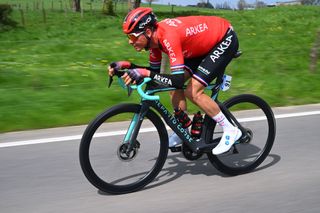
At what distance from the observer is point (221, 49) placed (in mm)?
4367

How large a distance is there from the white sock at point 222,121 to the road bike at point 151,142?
84mm

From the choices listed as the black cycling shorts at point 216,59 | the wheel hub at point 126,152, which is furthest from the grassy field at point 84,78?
the black cycling shorts at point 216,59

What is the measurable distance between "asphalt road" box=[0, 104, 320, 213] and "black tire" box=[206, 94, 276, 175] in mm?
106

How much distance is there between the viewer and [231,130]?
4.55 meters

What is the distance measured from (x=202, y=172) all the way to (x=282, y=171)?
0.84 meters

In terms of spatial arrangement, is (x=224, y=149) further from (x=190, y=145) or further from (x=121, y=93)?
(x=121, y=93)

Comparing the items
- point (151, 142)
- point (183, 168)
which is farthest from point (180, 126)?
point (183, 168)

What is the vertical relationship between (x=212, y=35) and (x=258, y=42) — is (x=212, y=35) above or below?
above

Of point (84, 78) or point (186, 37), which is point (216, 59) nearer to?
point (186, 37)

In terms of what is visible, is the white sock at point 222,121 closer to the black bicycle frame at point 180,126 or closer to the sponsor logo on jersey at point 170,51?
the black bicycle frame at point 180,126

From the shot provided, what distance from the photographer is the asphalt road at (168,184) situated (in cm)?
396

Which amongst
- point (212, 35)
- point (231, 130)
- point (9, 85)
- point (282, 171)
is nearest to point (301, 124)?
point (282, 171)

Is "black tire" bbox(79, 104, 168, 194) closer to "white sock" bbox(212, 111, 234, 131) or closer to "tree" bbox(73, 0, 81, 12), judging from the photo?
"white sock" bbox(212, 111, 234, 131)

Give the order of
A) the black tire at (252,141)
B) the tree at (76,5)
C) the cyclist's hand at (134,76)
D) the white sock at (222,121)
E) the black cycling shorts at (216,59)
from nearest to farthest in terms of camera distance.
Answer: the cyclist's hand at (134,76) < the black cycling shorts at (216,59) < the white sock at (222,121) < the black tire at (252,141) < the tree at (76,5)
